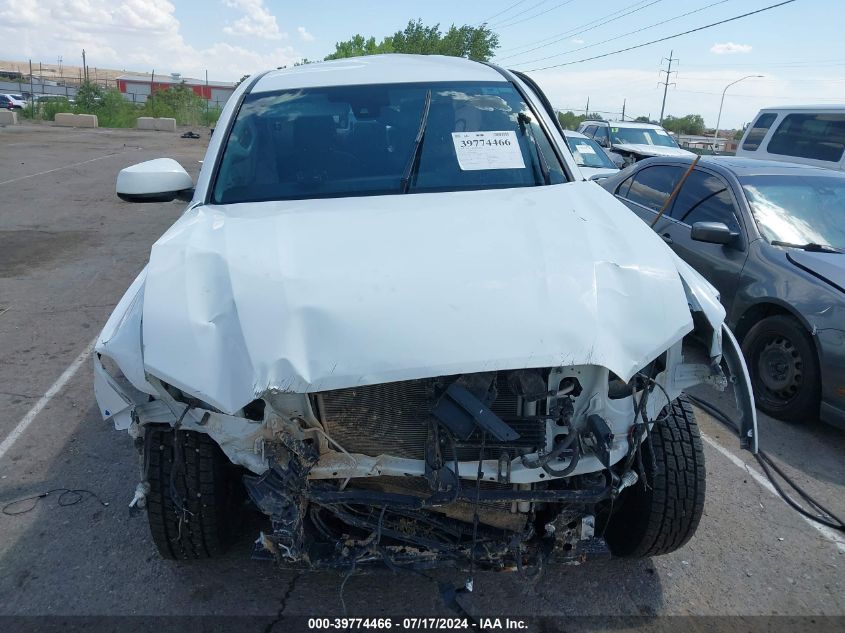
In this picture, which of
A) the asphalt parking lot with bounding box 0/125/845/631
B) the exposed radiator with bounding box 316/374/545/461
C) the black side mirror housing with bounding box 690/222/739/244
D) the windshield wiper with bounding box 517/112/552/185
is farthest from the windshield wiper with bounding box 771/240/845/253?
the exposed radiator with bounding box 316/374/545/461

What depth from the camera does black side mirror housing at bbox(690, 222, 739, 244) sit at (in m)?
4.99

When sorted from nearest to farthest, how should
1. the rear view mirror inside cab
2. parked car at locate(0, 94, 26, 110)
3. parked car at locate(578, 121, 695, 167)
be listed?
the rear view mirror inside cab < parked car at locate(578, 121, 695, 167) < parked car at locate(0, 94, 26, 110)

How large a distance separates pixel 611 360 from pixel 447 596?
3.38ft

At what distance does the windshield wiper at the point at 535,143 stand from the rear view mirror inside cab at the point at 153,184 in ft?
6.39

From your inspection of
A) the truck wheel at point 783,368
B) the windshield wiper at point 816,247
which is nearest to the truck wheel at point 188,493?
the truck wheel at point 783,368

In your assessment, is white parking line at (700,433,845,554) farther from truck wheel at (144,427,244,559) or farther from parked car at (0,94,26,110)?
parked car at (0,94,26,110)

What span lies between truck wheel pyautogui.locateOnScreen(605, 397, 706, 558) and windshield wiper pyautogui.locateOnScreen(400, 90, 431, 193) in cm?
162

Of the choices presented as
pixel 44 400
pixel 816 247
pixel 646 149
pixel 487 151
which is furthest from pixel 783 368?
pixel 646 149

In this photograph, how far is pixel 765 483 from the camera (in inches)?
156

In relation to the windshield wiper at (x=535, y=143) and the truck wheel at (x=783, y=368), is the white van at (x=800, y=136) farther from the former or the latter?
the windshield wiper at (x=535, y=143)

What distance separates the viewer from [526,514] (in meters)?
2.66

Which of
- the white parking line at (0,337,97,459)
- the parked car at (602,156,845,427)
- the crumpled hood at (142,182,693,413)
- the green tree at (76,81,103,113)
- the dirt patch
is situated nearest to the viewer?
the crumpled hood at (142,182,693,413)

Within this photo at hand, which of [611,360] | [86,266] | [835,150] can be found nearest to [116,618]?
[611,360]

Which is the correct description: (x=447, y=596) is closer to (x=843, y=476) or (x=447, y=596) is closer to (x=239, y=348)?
(x=239, y=348)
